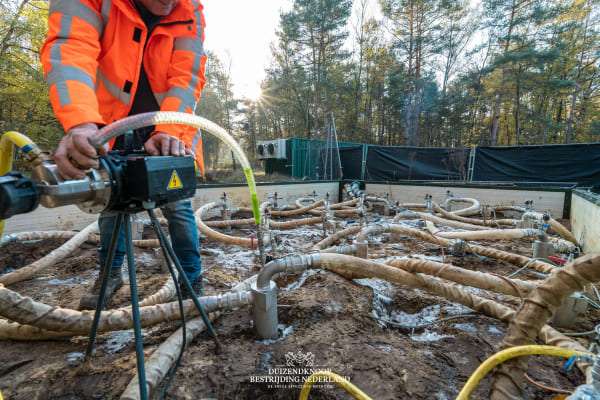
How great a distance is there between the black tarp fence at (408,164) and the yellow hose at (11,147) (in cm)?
882

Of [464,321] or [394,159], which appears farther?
[394,159]

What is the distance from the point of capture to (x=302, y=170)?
452 inches

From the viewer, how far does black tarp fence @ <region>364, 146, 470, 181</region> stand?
8684 mm

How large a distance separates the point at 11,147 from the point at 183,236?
773 mm

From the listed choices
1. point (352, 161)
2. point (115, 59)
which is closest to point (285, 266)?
Answer: point (115, 59)

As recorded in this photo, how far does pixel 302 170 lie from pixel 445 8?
11727 mm

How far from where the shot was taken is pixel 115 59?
3.98 feet

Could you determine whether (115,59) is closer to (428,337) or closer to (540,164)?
(428,337)

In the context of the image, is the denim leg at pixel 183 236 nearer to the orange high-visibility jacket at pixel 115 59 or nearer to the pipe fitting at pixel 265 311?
the orange high-visibility jacket at pixel 115 59

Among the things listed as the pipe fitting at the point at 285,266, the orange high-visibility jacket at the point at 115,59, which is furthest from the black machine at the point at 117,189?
the pipe fitting at the point at 285,266

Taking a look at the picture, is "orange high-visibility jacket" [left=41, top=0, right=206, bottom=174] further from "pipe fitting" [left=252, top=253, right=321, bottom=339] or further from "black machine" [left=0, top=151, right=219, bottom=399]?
"pipe fitting" [left=252, top=253, right=321, bottom=339]

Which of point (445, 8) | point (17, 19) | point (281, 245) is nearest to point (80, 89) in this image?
point (281, 245)

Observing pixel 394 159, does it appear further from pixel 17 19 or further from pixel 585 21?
pixel 585 21

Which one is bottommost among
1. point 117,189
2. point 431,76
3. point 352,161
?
point 117,189
